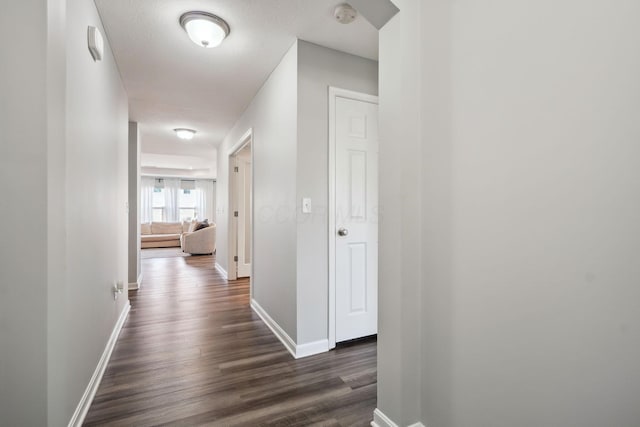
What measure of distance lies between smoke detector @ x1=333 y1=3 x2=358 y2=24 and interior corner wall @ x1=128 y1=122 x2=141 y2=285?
3.74 m

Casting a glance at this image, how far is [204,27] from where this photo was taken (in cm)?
200

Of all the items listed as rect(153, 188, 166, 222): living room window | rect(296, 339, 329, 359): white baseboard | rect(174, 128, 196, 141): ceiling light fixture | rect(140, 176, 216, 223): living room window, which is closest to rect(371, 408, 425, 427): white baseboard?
rect(296, 339, 329, 359): white baseboard

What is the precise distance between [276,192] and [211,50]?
1.35 meters

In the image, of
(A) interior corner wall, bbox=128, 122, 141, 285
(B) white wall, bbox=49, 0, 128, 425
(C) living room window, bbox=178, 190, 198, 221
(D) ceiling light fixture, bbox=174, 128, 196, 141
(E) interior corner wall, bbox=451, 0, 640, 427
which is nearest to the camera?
(E) interior corner wall, bbox=451, 0, 640, 427

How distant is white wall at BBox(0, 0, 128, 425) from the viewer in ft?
3.41

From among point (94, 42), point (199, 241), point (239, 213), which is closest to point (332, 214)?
point (94, 42)

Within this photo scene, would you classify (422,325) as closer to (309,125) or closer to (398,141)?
(398,141)

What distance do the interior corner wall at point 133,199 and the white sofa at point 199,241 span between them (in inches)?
119

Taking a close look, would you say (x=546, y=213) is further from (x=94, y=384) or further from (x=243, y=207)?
(x=243, y=207)

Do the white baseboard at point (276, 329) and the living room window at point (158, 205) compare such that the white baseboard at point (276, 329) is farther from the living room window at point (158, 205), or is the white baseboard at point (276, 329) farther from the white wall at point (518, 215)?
the living room window at point (158, 205)

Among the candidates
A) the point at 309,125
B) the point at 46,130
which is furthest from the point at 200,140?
the point at 46,130

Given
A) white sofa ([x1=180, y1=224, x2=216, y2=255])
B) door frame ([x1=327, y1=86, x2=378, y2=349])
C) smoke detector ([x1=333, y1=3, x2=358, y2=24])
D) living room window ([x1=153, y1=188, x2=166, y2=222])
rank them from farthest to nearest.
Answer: living room window ([x1=153, y1=188, x2=166, y2=222])
white sofa ([x1=180, y1=224, x2=216, y2=255])
door frame ([x1=327, y1=86, x2=378, y2=349])
smoke detector ([x1=333, y1=3, x2=358, y2=24])

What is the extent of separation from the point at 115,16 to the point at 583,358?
313 centimetres

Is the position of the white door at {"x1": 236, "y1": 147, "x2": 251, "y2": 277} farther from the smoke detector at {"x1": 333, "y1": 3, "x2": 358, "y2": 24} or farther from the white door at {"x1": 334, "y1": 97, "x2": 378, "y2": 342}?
the smoke detector at {"x1": 333, "y1": 3, "x2": 358, "y2": 24}
